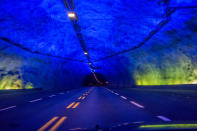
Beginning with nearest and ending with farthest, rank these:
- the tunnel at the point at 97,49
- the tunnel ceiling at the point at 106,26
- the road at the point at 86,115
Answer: the road at the point at 86,115 < the tunnel at the point at 97,49 < the tunnel ceiling at the point at 106,26

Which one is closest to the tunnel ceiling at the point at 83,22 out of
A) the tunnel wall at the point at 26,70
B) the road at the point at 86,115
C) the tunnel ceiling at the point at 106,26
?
the tunnel ceiling at the point at 106,26

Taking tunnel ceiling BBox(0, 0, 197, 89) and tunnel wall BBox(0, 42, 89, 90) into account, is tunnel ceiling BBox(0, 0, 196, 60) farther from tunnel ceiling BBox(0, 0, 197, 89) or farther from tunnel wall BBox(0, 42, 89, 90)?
tunnel wall BBox(0, 42, 89, 90)

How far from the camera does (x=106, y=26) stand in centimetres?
1830

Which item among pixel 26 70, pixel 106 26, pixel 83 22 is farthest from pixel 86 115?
pixel 26 70

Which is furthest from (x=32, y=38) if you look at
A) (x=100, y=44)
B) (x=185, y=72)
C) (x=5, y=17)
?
(x=185, y=72)

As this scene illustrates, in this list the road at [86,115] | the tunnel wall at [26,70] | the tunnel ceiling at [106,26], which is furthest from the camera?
the tunnel wall at [26,70]

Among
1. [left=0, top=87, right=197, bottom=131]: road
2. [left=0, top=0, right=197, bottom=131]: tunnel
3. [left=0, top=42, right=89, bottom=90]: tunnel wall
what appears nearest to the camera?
[left=0, top=87, right=197, bottom=131]: road

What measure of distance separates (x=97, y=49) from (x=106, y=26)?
986 centimetres

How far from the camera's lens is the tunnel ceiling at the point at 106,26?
43.2 feet

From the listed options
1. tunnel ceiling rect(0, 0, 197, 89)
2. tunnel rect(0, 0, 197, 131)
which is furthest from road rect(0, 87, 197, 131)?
tunnel ceiling rect(0, 0, 197, 89)

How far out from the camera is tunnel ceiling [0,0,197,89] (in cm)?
1316

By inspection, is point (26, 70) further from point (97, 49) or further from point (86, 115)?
point (86, 115)

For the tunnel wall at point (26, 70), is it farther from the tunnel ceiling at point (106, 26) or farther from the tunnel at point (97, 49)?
the tunnel ceiling at point (106, 26)

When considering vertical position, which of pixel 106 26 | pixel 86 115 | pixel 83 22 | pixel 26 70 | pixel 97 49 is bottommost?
pixel 86 115
